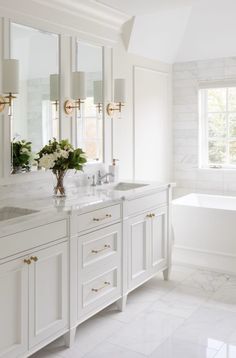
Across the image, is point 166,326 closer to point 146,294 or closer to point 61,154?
point 146,294

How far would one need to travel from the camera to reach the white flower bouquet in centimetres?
307

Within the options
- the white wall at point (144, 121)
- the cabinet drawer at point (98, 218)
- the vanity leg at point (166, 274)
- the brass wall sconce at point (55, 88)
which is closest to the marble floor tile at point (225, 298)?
the vanity leg at point (166, 274)

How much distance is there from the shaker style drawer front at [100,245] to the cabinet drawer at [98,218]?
0.05 m

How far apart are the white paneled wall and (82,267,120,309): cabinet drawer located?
91.1 inches

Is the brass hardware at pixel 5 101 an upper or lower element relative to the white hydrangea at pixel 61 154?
upper

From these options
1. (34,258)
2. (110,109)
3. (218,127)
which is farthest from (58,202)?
(218,127)

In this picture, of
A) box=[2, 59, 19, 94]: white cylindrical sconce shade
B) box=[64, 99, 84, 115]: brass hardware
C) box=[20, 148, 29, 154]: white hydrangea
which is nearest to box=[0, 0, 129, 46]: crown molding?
box=[2, 59, 19, 94]: white cylindrical sconce shade

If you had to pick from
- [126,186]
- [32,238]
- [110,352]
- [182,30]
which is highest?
[182,30]

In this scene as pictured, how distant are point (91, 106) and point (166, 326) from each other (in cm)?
190

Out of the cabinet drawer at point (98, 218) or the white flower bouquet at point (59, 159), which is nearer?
the cabinet drawer at point (98, 218)

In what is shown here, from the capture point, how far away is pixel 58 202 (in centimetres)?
293

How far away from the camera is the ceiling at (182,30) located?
410 centimetres

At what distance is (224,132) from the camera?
5.29 m

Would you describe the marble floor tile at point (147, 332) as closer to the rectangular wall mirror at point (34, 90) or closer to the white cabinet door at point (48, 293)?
the white cabinet door at point (48, 293)
